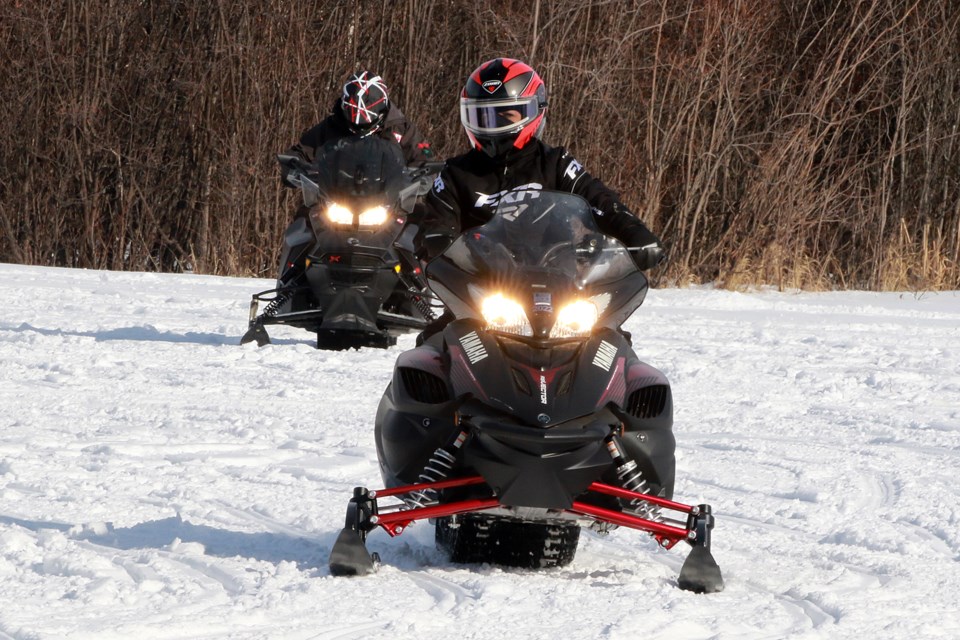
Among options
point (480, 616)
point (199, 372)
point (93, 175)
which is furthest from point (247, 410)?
point (93, 175)

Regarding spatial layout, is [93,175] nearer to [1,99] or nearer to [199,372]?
[1,99]

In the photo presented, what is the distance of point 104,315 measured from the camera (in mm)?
10125

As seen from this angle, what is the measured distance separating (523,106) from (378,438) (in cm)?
126

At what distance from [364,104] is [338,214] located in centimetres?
75

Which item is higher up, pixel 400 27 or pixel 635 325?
pixel 400 27

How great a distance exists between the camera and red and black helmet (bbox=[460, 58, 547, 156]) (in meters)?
4.84

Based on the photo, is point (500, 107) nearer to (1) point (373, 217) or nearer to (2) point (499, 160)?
(2) point (499, 160)

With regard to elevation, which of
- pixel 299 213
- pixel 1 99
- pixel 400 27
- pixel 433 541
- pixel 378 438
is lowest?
pixel 433 541

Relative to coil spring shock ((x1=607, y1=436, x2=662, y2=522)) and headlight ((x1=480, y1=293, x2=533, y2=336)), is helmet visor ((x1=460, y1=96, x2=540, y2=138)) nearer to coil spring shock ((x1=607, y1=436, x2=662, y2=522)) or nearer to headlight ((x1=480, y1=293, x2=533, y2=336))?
headlight ((x1=480, y1=293, x2=533, y2=336))

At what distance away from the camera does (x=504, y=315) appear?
3996mm

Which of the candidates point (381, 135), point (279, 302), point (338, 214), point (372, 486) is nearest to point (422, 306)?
point (338, 214)

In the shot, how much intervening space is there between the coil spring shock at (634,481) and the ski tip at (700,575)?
150 millimetres

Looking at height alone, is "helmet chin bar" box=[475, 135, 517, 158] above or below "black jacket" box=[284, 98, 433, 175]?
below

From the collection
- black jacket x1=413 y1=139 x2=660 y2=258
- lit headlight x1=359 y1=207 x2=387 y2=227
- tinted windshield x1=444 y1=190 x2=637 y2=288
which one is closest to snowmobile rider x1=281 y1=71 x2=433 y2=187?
lit headlight x1=359 y1=207 x2=387 y2=227
